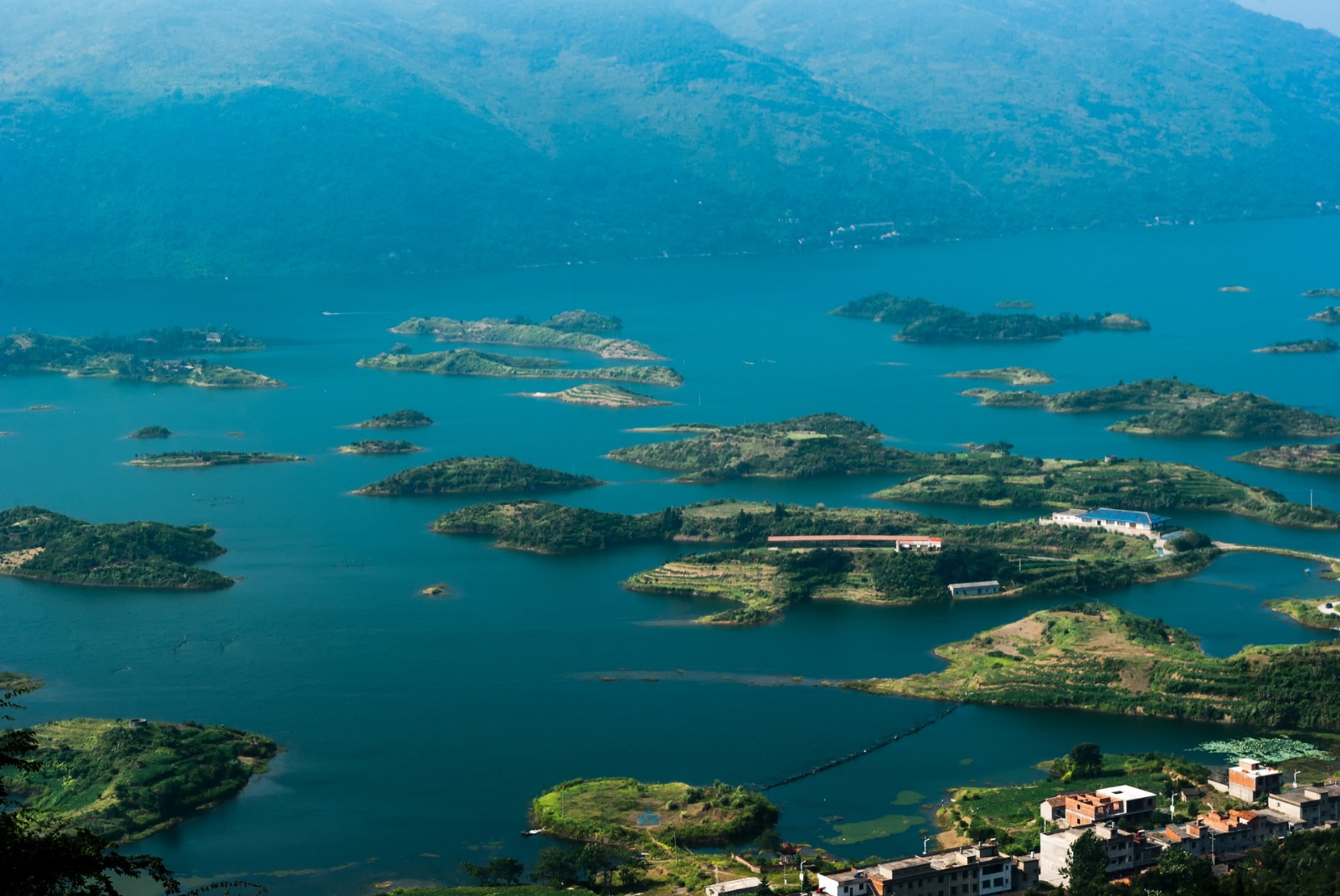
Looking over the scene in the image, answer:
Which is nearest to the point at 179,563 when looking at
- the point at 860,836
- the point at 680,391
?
the point at 860,836

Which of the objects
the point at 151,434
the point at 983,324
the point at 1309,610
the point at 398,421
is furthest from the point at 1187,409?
the point at 151,434

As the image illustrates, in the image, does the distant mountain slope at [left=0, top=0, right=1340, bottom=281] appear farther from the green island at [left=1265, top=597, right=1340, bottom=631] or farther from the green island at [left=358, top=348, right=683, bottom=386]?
the green island at [left=1265, top=597, right=1340, bottom=631]

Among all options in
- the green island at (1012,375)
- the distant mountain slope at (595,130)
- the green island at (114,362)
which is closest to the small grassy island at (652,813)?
the green island at (1012,375)

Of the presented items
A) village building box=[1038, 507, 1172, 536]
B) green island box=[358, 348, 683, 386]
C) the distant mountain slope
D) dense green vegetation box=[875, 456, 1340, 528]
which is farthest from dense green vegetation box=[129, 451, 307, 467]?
the distant mountain slope

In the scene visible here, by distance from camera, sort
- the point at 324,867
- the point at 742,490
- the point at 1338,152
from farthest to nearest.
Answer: the point at 1338,152 → the point at 742,490 → the point at 324,867

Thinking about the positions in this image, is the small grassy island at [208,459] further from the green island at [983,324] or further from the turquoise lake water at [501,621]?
the green island at [983,324]

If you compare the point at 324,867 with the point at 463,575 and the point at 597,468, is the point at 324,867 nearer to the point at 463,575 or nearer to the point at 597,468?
the point at 463,575
